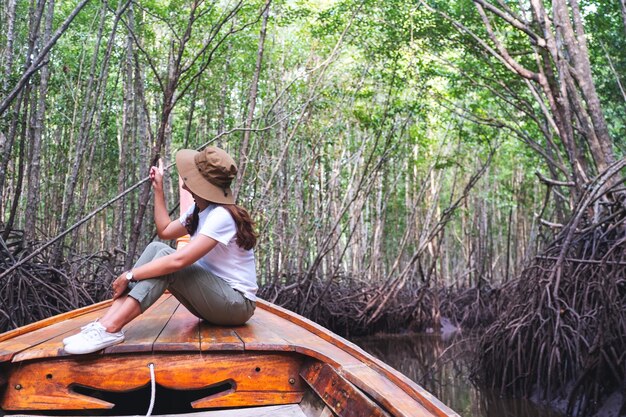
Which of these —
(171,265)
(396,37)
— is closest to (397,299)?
(396,37)

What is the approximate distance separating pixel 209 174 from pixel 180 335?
1.96 feet

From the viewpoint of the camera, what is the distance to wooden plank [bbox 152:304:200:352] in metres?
Answer: 1.98

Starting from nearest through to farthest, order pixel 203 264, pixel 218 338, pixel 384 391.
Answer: pixel 384 391, pixel 218 338, pixel 203 264

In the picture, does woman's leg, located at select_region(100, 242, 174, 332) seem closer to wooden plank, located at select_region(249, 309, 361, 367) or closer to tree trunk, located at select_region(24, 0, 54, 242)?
wooden plank, located at select_region(249, 309, 361, 367)

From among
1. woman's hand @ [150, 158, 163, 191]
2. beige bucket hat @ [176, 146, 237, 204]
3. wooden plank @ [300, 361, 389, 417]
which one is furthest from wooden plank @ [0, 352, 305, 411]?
woman's hand @ [150, 158, 163, 191]

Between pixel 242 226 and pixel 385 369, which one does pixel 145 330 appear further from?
pixel 385 369

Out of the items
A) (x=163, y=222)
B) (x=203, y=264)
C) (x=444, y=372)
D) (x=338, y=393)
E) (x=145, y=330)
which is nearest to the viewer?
(x=338, y=393)

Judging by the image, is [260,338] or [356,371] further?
[260,338]

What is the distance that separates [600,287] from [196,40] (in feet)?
24.6

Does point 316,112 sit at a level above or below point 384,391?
above

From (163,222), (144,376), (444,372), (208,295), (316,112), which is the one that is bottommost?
(444,372)

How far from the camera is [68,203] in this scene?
194 inches

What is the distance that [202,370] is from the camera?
6.57ft

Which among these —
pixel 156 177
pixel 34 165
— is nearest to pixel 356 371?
pixel 156 177
